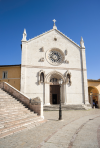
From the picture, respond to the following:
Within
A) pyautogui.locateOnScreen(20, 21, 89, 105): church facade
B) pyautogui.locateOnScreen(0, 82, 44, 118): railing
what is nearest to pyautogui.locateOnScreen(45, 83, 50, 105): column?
pyautogui.locateOnScreen(20, 21, 89, 105): church facade

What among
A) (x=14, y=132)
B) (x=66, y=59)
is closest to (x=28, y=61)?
(x=66, y=59)

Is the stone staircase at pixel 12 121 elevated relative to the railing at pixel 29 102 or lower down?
lower down

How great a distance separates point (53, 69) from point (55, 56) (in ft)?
9.04

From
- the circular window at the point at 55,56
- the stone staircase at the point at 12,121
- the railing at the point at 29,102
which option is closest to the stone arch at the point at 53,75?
the circular window at the point at 55,56

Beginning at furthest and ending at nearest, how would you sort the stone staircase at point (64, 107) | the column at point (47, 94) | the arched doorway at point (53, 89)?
1. the arched doorway at point (53, 89)
2. the column at point (47, 94)
3. the stone staircase at point (64, 107)

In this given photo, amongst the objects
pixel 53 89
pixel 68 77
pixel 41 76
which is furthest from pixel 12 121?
pixel 68 77

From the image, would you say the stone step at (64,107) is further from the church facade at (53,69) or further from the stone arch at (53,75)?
the stone arch at (53,75)

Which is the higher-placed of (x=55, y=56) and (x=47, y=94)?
(x=55, y=56)

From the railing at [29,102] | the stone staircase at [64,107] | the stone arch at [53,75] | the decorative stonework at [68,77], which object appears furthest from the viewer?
the decorative stonework at [68,77]

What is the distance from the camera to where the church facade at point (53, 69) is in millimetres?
20781

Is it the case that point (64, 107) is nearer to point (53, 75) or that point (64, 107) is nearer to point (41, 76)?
point (53, 75)

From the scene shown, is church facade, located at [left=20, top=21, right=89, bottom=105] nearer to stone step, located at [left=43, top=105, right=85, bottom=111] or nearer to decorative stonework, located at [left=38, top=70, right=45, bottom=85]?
decorative stonework, located at [left=38, top=70, right=45, bottom=85]

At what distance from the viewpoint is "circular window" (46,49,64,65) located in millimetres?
22573

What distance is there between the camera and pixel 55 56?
23.0m
